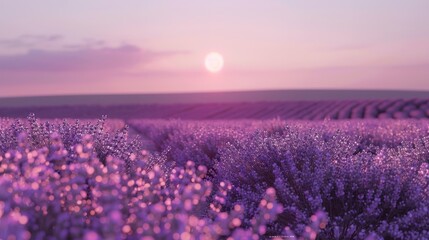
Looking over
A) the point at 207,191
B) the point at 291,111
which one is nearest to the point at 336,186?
the point at 207,191

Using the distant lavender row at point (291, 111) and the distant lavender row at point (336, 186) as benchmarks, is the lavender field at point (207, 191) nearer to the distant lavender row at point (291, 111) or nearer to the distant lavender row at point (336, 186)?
the distant lavender row at point (336, 186)

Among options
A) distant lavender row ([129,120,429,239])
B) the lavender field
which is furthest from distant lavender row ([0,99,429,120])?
the lavender field

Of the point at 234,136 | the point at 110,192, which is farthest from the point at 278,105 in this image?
the point at 110,192

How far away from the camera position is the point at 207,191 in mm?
3404

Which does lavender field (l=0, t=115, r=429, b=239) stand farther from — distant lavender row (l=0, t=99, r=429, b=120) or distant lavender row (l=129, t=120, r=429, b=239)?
distant lavender row (l=0, t=99, r=429, b=120)

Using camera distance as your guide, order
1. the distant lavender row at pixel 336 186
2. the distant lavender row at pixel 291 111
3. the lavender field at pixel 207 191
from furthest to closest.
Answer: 1. the distant lavender row at pixel 291 111
2. the distant lavender row at pixel 336 186
3. the lavender field at pixel 207 191

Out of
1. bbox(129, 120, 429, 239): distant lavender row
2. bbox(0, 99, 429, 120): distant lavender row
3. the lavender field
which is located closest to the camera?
the lavender field

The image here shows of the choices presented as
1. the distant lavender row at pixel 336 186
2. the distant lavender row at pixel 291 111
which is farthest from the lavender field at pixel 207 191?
the distant lavender row at pixel 291 111

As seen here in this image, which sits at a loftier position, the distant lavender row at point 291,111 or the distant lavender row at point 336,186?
the distant lavender row at point 336,186

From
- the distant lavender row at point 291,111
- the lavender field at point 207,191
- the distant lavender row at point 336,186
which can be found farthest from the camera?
the distant lavender row at point 291,111

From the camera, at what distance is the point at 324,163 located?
5453mm

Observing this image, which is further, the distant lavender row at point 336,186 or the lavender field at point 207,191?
the distant lavender row at point 336,186

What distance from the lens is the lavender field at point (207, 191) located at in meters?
3.00

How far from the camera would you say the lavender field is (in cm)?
300
